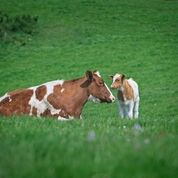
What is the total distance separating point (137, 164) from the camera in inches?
187

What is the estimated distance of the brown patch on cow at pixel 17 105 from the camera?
1452 cm

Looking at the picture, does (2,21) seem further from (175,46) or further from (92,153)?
(92,153)

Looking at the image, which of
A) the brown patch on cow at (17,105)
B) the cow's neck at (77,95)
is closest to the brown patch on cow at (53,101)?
the cow's neck at (77,95)

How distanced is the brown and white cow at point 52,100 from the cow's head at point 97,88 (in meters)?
0.03

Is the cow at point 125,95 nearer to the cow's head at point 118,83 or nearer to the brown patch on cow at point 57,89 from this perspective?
the cow's head at point 118,83

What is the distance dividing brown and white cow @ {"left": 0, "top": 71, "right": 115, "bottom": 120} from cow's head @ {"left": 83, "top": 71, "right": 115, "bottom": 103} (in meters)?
0.03

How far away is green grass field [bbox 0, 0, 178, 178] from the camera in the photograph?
15.5 ft

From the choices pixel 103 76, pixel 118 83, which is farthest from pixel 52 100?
pixel 103 76

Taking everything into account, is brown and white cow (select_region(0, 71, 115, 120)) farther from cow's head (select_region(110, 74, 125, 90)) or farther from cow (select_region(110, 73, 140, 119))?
cow (select_region(110, 73, 140, 119))

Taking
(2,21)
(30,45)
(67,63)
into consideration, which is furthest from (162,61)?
(2,21)

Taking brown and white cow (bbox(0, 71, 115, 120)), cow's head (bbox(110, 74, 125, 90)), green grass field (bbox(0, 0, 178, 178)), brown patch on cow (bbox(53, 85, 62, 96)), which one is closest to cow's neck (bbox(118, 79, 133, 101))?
cow's head (bbox(110, 74, 125, 90))

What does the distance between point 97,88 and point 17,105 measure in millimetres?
2102

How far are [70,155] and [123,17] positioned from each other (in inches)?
1686

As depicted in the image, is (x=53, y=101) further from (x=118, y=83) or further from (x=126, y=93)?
(x=126, y=93)
